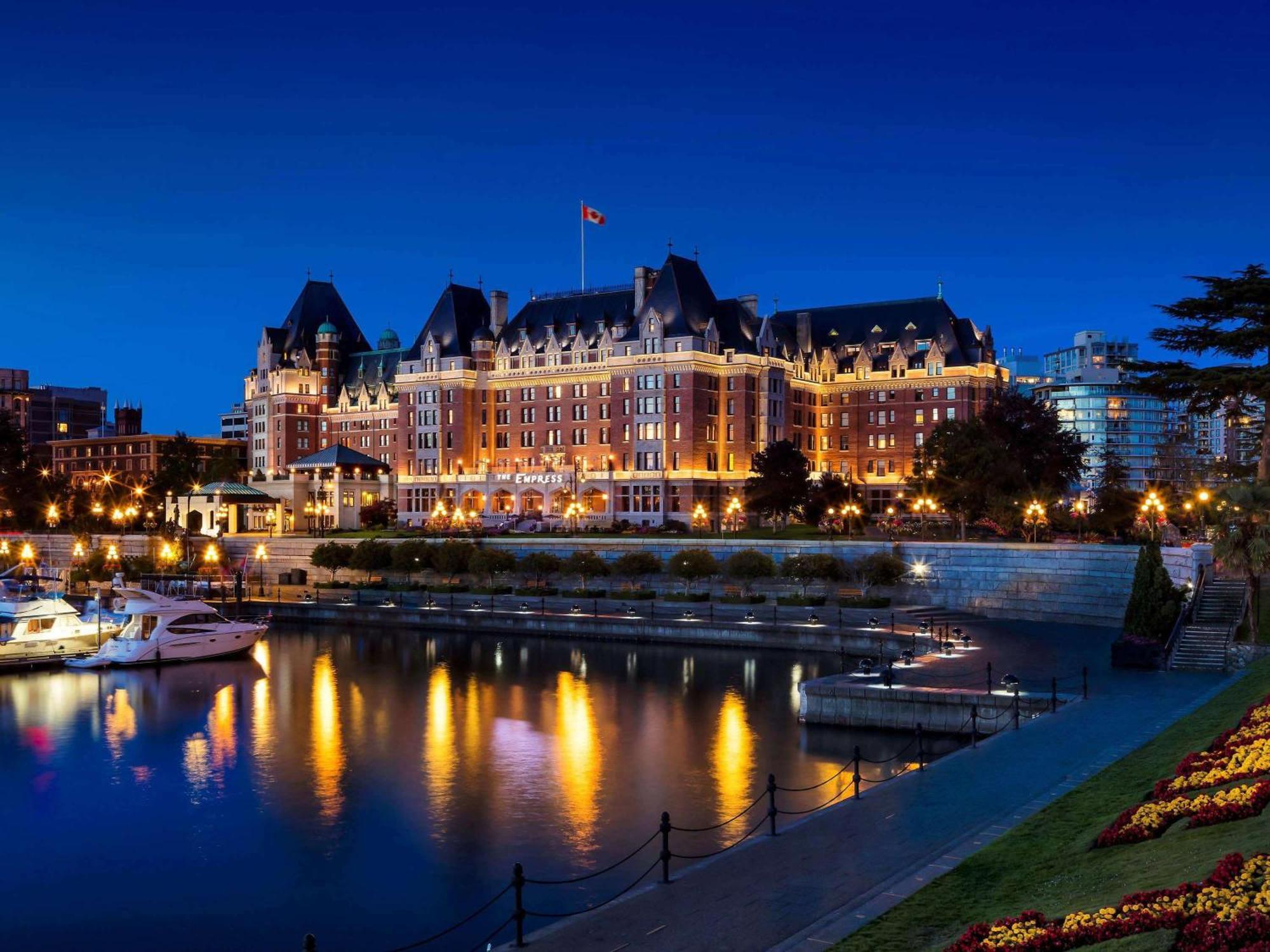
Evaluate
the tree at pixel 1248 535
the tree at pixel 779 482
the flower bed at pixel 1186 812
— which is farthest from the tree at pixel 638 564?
the flower bed at pixel 1186 812

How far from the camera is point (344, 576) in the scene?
94.9 m

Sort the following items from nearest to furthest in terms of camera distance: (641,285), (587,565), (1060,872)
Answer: (1060,872)
(587,565)
(641,285)

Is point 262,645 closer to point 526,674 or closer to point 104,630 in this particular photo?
point 104,630

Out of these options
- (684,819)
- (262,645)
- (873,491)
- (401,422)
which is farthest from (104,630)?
(873,491)

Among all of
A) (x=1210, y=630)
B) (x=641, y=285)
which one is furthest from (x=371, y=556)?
(x=1210, y=630)

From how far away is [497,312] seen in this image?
13238cm

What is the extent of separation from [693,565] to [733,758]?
37025 mm

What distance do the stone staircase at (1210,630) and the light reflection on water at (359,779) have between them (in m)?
11.9

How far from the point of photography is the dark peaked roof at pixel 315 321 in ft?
537

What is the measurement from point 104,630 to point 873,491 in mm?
83136

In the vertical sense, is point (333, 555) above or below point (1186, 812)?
above

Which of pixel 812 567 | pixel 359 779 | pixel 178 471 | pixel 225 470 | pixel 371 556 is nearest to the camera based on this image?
pixel 359 779

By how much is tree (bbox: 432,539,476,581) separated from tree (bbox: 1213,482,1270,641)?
2066 inches

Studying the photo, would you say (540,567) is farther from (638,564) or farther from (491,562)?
(638,564)
